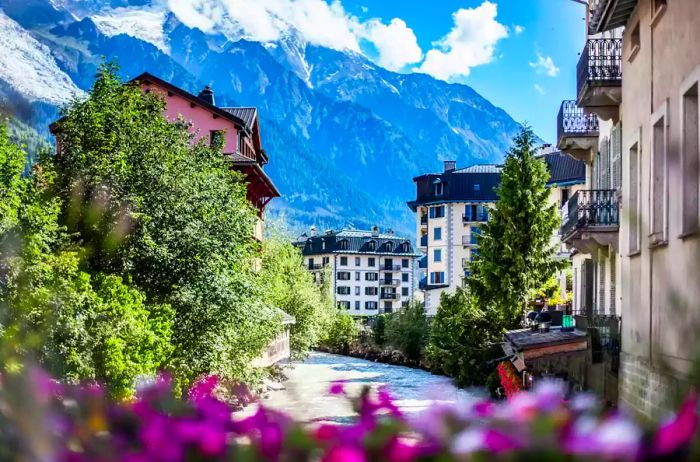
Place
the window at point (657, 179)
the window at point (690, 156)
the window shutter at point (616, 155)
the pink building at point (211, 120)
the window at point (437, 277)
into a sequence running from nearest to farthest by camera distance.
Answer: the window at point (690, 156)
the window at point (657, 179)
the window shutter at point (616, 155)
the pink building at point (211, 120)
the window at point (437, 277)

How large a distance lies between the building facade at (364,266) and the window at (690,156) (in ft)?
398

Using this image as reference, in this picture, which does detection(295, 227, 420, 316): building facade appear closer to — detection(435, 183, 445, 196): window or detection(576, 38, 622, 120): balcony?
detection(435, 183, 445, 196): window

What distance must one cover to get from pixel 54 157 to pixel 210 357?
6.45m

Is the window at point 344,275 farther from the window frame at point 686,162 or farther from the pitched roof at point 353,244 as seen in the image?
the window frame at point 686,162

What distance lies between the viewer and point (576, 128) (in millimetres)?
24016

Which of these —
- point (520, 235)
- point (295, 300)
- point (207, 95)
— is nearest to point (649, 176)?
point (520, 235)

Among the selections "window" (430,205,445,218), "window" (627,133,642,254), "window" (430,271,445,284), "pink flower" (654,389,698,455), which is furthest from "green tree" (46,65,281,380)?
"window" (430,205,445,218)

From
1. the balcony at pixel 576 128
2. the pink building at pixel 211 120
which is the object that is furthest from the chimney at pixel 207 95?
the balcony at pixel 576 128

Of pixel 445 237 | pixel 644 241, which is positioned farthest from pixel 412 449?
pixel 445 237

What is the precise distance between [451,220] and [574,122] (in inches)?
2361

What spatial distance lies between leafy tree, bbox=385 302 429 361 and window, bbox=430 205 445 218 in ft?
62.6

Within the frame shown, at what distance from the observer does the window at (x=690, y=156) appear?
10328 millimetres

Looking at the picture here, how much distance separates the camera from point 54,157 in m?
22.0

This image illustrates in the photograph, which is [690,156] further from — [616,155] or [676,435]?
[676,435]
